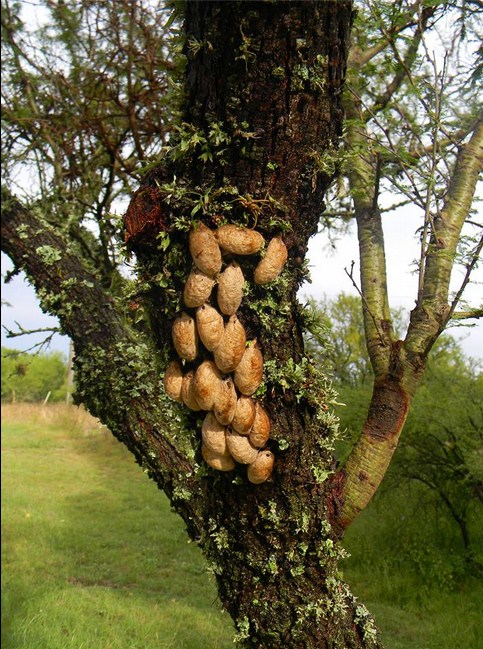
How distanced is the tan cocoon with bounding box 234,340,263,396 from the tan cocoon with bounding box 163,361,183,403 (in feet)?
0.47

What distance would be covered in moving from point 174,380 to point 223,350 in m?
0.17

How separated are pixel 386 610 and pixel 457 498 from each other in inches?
56.3

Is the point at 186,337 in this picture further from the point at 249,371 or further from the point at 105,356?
the point at 105,356

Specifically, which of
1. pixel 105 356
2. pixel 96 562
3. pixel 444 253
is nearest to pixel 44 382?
pixel 96 562

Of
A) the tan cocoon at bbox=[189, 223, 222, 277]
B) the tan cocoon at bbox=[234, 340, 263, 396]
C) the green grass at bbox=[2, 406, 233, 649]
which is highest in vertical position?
the tan cocoon at bbox=[189, 223, 222, 277]

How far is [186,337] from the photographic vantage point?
143 centimetres

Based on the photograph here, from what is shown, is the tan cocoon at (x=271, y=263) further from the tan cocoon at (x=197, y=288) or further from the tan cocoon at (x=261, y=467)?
the tan cocoon at (x=261, y=467)

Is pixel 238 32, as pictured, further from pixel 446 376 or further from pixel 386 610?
pixel 446 376

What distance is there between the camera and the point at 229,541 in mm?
1692

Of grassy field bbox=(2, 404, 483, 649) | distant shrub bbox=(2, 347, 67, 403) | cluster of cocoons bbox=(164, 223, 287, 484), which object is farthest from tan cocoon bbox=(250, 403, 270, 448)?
distant shrub bbox=(2, 347, 67, 403)

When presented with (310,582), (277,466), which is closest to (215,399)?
(277,466)

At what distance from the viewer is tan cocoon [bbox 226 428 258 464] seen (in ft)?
4.89

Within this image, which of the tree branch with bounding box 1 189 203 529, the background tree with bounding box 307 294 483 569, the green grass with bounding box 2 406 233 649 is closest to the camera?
the tree branch with bounding box 1 189 203 529

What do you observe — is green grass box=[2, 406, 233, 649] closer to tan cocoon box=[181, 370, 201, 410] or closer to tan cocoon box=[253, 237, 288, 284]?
tan cocoon box=[181, 370, 201, 410]
